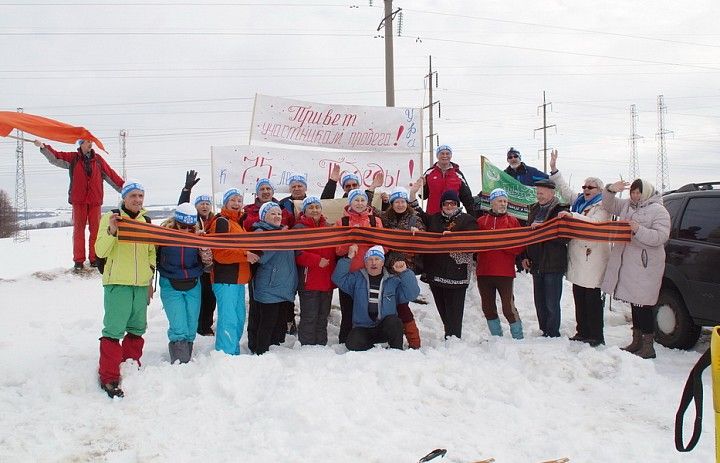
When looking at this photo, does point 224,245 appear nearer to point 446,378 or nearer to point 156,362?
point 156,362

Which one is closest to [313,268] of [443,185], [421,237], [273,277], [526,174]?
[273,277]

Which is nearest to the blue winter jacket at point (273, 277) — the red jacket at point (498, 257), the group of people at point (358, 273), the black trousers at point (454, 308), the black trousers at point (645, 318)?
the group of people at point (358, 273)

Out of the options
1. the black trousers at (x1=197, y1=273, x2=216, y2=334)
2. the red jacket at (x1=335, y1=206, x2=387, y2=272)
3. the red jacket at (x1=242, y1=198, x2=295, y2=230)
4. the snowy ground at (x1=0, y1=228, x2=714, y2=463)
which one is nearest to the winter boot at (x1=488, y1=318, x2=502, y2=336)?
the snowy ground at (x1=0, y1=228, x2=714, y2=463)

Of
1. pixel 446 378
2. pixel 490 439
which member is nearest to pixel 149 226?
pixel 446 378

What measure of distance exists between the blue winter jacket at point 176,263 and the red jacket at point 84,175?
3.87 meters

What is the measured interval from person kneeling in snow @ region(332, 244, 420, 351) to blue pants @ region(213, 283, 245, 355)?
116 centimetres

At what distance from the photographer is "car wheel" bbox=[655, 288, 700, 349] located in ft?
22.1

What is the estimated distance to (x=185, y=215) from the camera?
584 centimetres

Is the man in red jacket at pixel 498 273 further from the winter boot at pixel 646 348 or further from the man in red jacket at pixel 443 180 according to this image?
the winter boot at pixel 646 348

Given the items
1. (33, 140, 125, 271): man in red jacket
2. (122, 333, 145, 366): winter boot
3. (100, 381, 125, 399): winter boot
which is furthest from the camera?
(33, 140, 125, 271): man in red jacket

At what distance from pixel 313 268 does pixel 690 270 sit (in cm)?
458

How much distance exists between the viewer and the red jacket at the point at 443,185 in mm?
7957

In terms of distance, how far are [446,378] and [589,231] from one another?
281 centimetres

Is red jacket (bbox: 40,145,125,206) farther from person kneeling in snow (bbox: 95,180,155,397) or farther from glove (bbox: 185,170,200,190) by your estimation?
person kneeling in snow (bbox: 95,180,155,397)
